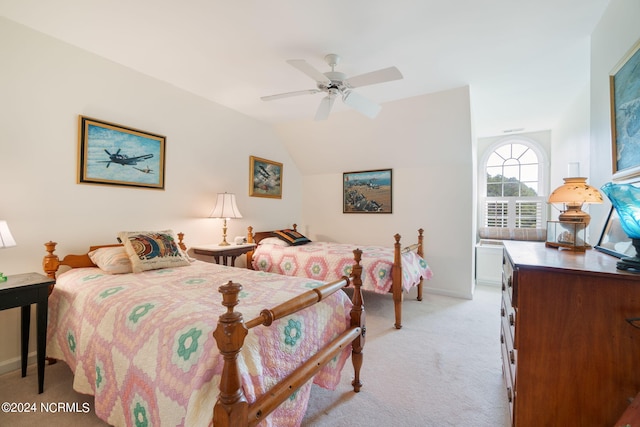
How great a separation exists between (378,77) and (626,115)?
4.89ft

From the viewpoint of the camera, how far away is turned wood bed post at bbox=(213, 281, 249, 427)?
3.21 feet

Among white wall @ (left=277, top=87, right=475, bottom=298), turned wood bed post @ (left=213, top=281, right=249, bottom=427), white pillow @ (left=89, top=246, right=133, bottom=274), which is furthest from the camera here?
white wall @ (left=277, top=87, right=475, bottom=298)

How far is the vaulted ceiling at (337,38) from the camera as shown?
1975 millimetres

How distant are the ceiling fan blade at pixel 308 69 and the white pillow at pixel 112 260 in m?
2.06

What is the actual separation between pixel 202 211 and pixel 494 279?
4621 mm

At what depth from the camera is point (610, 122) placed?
1.79 m

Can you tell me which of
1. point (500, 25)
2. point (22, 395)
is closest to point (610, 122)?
point (500, 25)

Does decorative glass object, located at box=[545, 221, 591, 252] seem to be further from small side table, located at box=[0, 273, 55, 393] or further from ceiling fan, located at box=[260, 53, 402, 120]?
small side table, located at box=[0, 273, 55, 393]

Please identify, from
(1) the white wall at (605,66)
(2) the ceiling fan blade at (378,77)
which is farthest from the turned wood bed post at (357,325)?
(1) the white wall at (605,66)

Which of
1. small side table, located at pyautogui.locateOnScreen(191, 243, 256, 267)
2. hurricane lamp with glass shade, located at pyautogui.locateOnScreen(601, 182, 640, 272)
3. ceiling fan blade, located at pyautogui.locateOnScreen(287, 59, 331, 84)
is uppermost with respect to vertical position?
Answer: ceiling fan blade, located at pyautogui.locateOnScreen(287, 59, 331, 84)

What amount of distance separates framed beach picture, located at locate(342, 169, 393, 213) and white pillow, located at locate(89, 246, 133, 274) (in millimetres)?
3386

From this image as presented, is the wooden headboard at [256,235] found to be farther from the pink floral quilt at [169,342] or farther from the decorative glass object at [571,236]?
the decorative glass object at [571,236]

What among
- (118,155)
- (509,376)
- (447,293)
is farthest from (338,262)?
(118,155)

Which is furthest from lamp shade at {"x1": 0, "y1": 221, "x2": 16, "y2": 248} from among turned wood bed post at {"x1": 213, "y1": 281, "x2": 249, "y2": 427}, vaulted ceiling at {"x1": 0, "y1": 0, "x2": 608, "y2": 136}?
turned wood bed post at {"x1": 213, "y1": 281, "x2": 249, "y2": 427}
